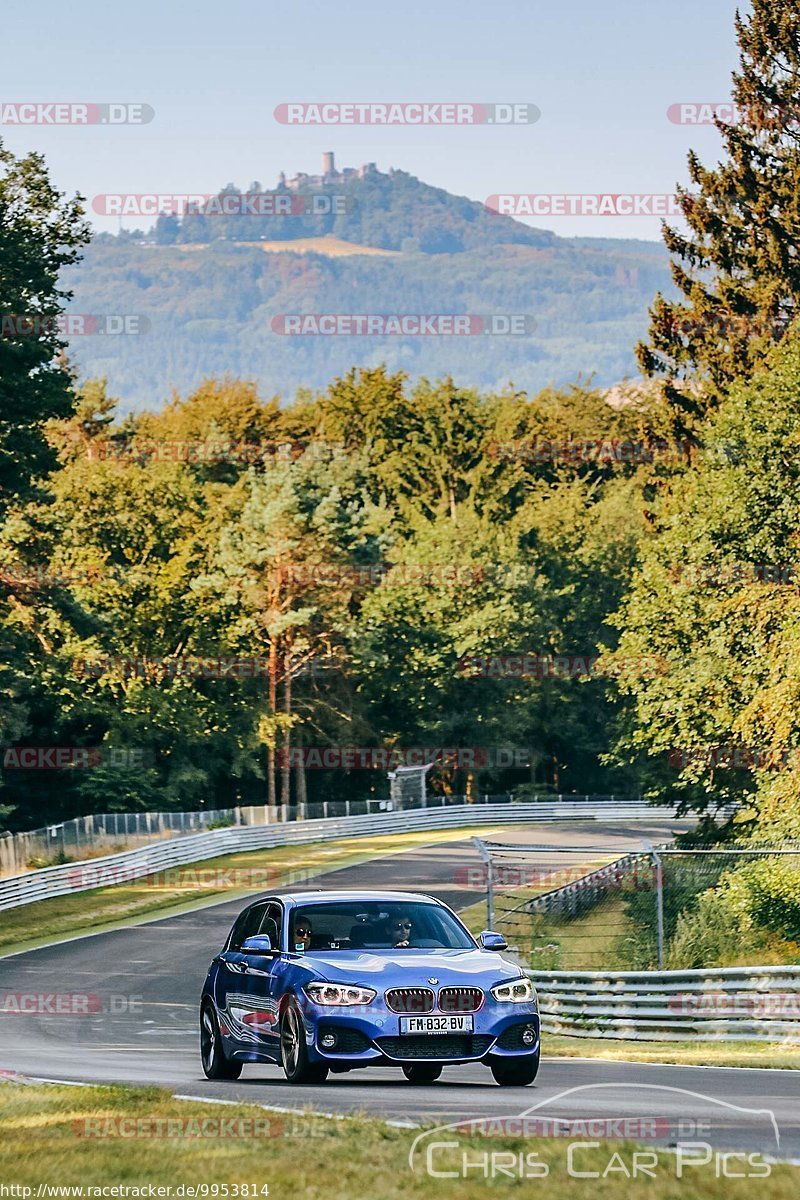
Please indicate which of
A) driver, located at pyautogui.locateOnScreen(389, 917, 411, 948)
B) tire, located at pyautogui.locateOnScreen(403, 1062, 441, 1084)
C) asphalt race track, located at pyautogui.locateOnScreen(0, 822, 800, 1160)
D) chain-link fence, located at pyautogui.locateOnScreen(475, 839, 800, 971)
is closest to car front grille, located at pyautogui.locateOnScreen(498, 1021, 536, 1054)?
asphalt race track, located at pyautogui.locateOnScreen(0, 822, 800, 1160)

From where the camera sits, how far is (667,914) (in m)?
39.5

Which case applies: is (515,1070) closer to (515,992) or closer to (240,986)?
(515,992)

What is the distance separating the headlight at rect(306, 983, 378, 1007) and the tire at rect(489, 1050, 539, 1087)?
113 centimetres

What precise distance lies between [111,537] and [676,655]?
134 ft

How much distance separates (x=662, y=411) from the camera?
59406mm

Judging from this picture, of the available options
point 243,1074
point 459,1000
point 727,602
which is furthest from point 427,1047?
point 727,602

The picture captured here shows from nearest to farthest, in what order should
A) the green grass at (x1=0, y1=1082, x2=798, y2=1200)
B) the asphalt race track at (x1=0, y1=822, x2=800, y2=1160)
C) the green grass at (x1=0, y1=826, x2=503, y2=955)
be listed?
the green grass at (x1=0, y1=1082, x2=798, y2=1200) < the asphalt race track at (x1=0, y1=822, x2=800, y2=1160) < the green grass at (x1=0, y1=826, x2=503, y2=955)

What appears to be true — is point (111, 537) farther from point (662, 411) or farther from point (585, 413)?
point (585, 413)

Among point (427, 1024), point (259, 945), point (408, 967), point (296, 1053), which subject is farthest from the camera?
point (259, 945)

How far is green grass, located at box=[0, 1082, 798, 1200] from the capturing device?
8.56m

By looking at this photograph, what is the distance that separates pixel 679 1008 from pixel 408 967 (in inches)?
407

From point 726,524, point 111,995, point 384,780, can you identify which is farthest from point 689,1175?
point 384,780

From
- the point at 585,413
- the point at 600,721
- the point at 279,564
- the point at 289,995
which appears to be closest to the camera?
the point at 289,995

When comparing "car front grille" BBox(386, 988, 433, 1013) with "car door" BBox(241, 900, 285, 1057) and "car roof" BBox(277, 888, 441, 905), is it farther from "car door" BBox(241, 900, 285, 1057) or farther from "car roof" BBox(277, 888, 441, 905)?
"car roof" BBox(277, 888, 441, 905)
